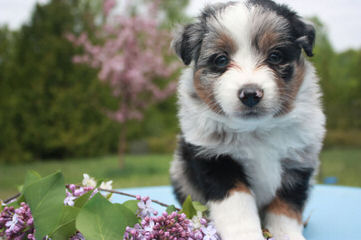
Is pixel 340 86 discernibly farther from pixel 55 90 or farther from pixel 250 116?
pixel 250 116

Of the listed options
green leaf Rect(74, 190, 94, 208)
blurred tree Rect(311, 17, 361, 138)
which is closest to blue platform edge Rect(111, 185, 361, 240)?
green leaf Rect(74, 190, 94, 208)

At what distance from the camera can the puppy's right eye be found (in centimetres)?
254

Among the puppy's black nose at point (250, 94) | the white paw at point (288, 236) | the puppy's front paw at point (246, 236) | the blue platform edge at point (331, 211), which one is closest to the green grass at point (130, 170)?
the blue platform edge at point (331, 211)

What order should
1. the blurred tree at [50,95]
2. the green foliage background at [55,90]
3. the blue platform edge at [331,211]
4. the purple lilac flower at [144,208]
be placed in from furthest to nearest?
the blurred tree at [50,95]
the green foliage background at [55,90]
the blue platform edge at [331,211]
the purple lilac flower at [144,208]

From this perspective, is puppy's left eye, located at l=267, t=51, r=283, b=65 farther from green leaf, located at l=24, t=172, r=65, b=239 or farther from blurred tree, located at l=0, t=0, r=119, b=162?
blurred tree, located at l=0, t=0, r=119, b=162

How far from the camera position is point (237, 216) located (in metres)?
2.36

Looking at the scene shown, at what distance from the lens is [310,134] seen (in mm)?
2775

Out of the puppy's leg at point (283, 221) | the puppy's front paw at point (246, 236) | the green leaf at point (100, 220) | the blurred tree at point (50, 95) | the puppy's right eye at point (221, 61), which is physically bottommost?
the blurred tree at point (50, 95)

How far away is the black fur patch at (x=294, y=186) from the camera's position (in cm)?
276

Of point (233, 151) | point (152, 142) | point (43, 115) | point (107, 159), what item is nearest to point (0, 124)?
point (43, 115)

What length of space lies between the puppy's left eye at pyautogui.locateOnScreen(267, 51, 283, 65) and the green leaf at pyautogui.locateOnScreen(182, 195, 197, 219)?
1017mm

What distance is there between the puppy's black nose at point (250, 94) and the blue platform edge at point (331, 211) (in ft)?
4.24

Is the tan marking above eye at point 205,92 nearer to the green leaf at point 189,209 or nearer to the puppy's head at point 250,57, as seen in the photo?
the puppy's head at point 250,57

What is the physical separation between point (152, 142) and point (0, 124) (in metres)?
6.39
